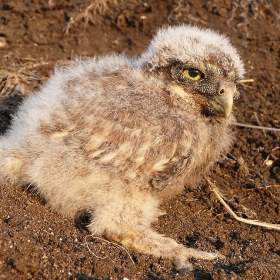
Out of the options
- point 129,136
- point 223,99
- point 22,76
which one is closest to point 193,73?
point 223,99

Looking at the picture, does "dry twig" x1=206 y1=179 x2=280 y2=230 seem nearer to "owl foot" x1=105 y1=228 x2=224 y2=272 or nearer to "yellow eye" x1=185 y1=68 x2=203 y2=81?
"owl foot" x1=105 y1=228 x2=224 y2=272

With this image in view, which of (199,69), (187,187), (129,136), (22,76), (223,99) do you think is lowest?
(22,76)

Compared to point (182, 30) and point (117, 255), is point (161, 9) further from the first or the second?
point (117, 255)

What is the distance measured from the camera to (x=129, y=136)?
11.4 ft

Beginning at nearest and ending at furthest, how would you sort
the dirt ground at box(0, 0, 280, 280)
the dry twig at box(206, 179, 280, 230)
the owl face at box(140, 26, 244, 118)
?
the dirt ground at box(0, 0, 280, 280)
the owl face at box(140, 26, 244, 118)
the dry twig at box(206, 179, 280, 230)

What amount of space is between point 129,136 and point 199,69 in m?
0.79

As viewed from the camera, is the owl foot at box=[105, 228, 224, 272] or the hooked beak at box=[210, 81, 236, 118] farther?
the hooked beak at box=[210, 81, 236, 118]

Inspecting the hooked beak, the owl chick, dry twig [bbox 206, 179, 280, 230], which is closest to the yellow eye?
the owl chick

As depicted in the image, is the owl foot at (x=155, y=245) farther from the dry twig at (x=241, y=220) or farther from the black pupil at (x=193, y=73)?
the black pupil at (x=193, y=73)

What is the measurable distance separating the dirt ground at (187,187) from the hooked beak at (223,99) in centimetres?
98

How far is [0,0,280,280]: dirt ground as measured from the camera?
125 inches

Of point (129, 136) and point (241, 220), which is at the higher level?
point (129, 136)

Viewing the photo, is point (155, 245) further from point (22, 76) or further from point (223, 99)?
point (22, 76)

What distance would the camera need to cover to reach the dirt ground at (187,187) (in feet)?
10.4
